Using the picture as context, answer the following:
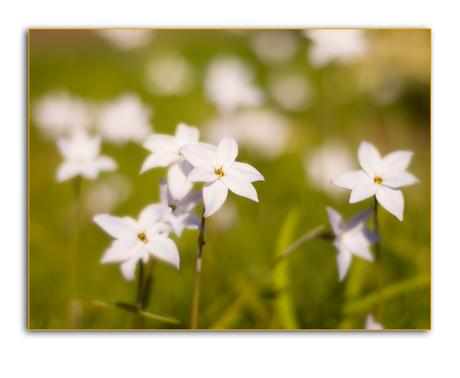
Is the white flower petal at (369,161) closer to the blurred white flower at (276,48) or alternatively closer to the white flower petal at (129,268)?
the white flower petal at (129,268)

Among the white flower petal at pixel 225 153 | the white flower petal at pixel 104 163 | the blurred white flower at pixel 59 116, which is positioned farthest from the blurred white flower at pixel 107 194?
the white flower petal at pixel 225 153

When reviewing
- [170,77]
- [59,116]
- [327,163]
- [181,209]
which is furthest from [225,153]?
[170,77]

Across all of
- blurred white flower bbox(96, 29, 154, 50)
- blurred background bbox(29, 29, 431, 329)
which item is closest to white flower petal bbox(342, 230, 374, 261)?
blurred background bbox(29, 29, 431, 329)

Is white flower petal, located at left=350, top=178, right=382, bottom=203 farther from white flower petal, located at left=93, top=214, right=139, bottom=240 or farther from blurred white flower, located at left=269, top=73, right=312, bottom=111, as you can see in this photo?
blurred white flower, located at left=269, top=73, right=312, bottom=111

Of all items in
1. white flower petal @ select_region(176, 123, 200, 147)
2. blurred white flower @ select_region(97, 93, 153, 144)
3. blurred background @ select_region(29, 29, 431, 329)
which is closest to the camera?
white flower petal @ select_region(176, 123, 200, 147)

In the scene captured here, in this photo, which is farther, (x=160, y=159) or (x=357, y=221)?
(x=357, y=221)

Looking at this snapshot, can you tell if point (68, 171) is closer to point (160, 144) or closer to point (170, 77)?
point (160, 144)
